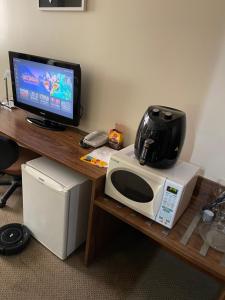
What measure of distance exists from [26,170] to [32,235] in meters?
0.56

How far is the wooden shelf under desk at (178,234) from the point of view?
1028mm

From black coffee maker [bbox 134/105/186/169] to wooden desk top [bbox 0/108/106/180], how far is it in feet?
1.15

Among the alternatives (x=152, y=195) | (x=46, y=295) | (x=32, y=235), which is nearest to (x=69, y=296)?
(x=46, y=295)

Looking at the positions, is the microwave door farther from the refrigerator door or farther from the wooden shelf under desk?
the refrigerator door

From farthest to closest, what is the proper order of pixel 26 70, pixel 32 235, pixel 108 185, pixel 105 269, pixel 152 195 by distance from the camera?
1. pixel 26 70
2. pixel 32 235
3. pixel 105 269
4. pixel 108 185
5. pixel 152 195

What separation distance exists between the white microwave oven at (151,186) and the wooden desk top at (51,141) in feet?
0.47

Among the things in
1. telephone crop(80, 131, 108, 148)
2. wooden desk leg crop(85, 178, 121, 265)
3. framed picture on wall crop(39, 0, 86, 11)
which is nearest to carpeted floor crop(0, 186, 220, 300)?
wooden desk leg crop(85, 178, 121, 265)

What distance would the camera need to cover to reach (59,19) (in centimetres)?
189

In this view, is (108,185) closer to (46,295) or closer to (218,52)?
(46,295)

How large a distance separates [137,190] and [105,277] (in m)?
0.75

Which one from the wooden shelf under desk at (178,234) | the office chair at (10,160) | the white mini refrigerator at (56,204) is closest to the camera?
the wooden shelf under desk at (178,234)

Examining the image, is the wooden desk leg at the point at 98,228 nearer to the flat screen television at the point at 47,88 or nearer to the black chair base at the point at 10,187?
the flat screen television at the point at 47,88

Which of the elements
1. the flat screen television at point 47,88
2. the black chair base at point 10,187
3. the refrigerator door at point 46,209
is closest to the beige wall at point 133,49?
the flat screen television at point 47,88

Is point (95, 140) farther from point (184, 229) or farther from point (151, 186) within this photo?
point (184, 229)
